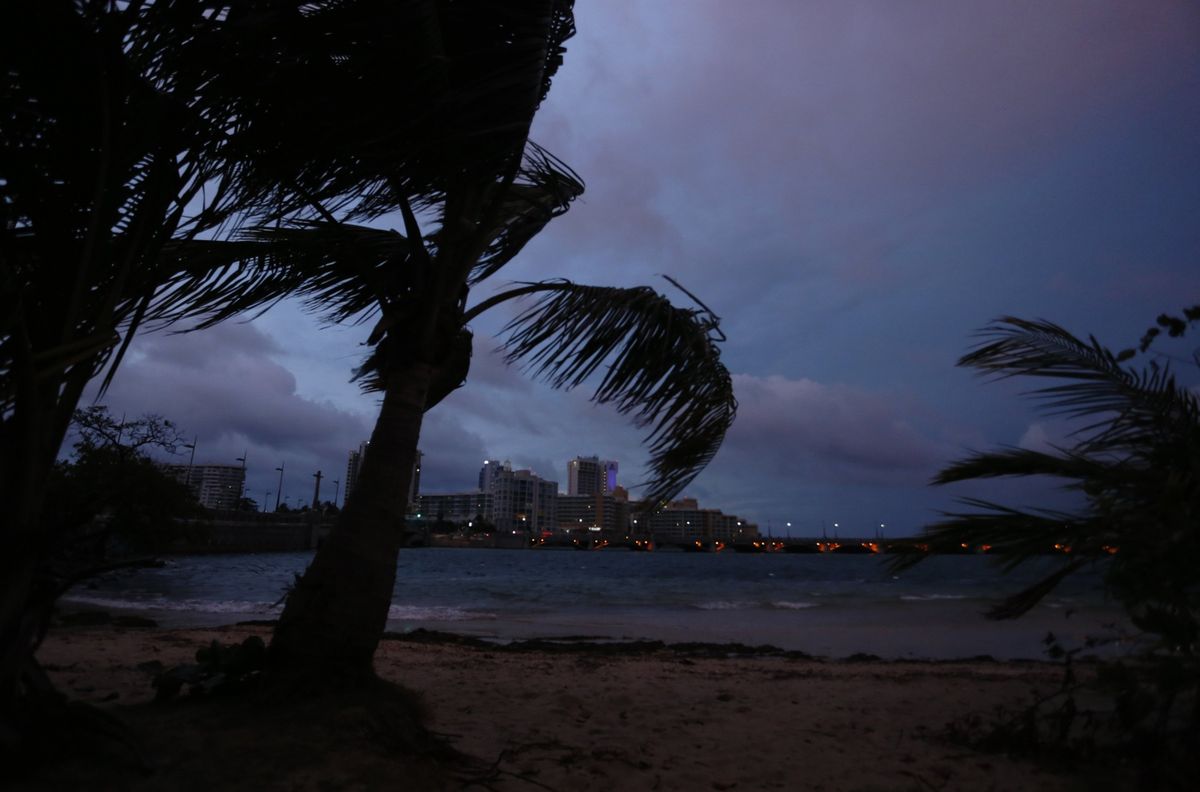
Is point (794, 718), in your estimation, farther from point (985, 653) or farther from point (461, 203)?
point (985, 653)

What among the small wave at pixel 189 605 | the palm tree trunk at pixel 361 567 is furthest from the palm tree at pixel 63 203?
the small wave at pixel 189 605

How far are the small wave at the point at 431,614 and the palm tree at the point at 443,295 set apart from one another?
1328cm

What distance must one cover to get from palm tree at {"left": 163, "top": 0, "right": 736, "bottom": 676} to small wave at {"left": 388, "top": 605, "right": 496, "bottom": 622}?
523 inches

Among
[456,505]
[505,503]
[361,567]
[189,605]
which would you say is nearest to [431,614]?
[189,605]

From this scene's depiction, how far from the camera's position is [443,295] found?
141 inches

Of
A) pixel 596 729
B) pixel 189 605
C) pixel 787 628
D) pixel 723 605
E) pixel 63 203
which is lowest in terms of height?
pixel 723 605

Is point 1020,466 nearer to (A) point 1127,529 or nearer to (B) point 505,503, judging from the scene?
(A) point 1127,529

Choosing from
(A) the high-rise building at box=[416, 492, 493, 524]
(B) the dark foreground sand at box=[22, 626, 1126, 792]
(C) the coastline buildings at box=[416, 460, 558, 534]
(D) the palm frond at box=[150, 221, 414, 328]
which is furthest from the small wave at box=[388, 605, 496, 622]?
(A) the high-rise building at box=[416, 492, 493, 524]

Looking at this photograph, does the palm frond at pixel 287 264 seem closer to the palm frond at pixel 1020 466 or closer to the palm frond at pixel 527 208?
the palm frond at pixel 527 208

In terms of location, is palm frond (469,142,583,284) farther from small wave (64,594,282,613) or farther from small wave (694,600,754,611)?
small wave (694,600,754,611)

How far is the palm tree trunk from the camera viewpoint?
9.89 feet

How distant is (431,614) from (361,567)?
15830 mm

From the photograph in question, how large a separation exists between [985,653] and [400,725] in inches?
459

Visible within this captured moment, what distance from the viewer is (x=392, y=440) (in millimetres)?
3355
